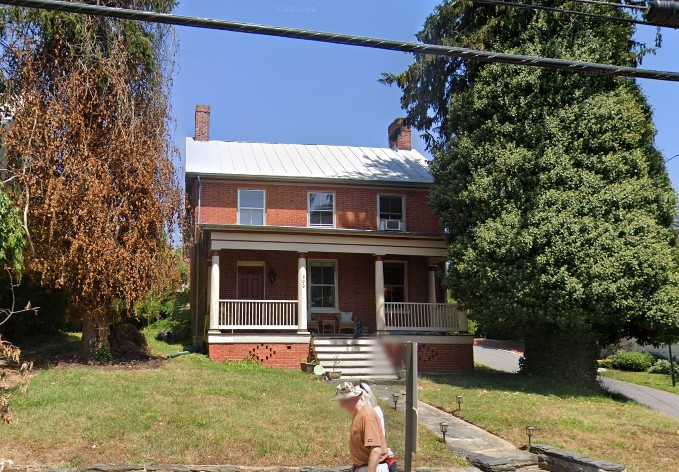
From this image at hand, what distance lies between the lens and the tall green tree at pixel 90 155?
14.3 m

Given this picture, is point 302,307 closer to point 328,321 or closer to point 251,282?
point 328,321

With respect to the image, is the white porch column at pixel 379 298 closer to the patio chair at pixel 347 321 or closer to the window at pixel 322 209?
the patio chair at pixel 347 321

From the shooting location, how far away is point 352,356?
18359 mm

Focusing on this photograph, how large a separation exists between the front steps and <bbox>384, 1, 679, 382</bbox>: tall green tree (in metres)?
3.05

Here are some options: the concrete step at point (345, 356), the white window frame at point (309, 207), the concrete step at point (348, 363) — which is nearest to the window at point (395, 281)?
the white window frame at point (309, 207)

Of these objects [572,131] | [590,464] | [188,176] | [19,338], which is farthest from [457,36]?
[19,338]

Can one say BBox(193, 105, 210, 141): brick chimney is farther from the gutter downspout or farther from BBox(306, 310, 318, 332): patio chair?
BBox(306, 310, 318, 332): patio chair

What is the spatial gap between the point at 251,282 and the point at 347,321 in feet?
11.5

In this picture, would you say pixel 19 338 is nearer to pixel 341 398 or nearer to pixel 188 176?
pixel 188 176

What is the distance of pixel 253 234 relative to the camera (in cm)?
1917

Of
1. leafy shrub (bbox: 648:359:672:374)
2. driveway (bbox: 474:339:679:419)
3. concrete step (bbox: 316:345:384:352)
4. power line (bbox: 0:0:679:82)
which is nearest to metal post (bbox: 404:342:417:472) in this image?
power line (bbox: 0:0:679:82)

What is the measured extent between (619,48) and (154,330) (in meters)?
19.6

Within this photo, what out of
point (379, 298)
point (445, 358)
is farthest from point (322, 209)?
point (445, 358)

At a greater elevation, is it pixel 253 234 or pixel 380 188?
pixel 380 188
